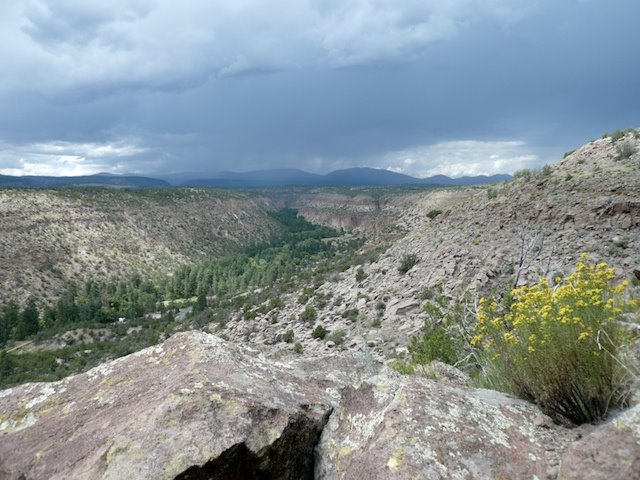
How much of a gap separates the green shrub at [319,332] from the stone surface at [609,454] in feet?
63.1

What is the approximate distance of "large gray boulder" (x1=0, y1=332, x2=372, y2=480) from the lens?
10.4ft

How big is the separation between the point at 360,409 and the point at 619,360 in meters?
2.28

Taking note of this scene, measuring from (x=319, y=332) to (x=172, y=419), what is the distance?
18930 mm

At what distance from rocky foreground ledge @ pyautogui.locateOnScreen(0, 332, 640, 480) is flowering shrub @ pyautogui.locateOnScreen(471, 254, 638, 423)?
269 millimetres

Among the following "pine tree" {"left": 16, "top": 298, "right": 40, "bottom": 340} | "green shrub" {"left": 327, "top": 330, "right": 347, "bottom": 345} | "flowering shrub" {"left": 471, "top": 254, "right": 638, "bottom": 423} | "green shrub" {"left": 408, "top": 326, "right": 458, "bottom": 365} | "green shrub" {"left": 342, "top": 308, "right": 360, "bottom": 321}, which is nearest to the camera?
"flowering shrub" {"left": 471, "top": 254, "right": 638, "bottom": 423}

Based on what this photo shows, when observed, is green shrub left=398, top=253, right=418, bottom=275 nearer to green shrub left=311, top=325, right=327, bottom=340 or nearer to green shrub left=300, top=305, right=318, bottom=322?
green shrub left=300, top=305, right=318, bottom=322

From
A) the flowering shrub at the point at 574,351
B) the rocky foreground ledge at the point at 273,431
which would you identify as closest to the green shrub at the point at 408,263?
the flowering shrub at the point at 574,351

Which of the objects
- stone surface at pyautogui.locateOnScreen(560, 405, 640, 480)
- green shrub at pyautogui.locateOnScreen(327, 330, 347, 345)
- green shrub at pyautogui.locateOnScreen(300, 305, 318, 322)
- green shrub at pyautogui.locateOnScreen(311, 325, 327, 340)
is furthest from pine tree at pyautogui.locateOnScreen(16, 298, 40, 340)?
stone surface at pyautogui.locateOnScreen(560, 405, 640, 480)

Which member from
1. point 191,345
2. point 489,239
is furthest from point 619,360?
point 489,239

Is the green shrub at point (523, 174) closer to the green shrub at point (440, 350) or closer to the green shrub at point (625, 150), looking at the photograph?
the green shrub at point (625, 150)

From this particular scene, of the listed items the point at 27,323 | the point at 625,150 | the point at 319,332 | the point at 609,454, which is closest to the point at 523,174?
the point at 625,150

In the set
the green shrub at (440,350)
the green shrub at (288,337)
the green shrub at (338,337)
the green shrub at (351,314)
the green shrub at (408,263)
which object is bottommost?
the green shrub at (288,337)

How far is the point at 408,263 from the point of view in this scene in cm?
2580

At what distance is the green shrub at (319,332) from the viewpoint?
2172 centimetres
